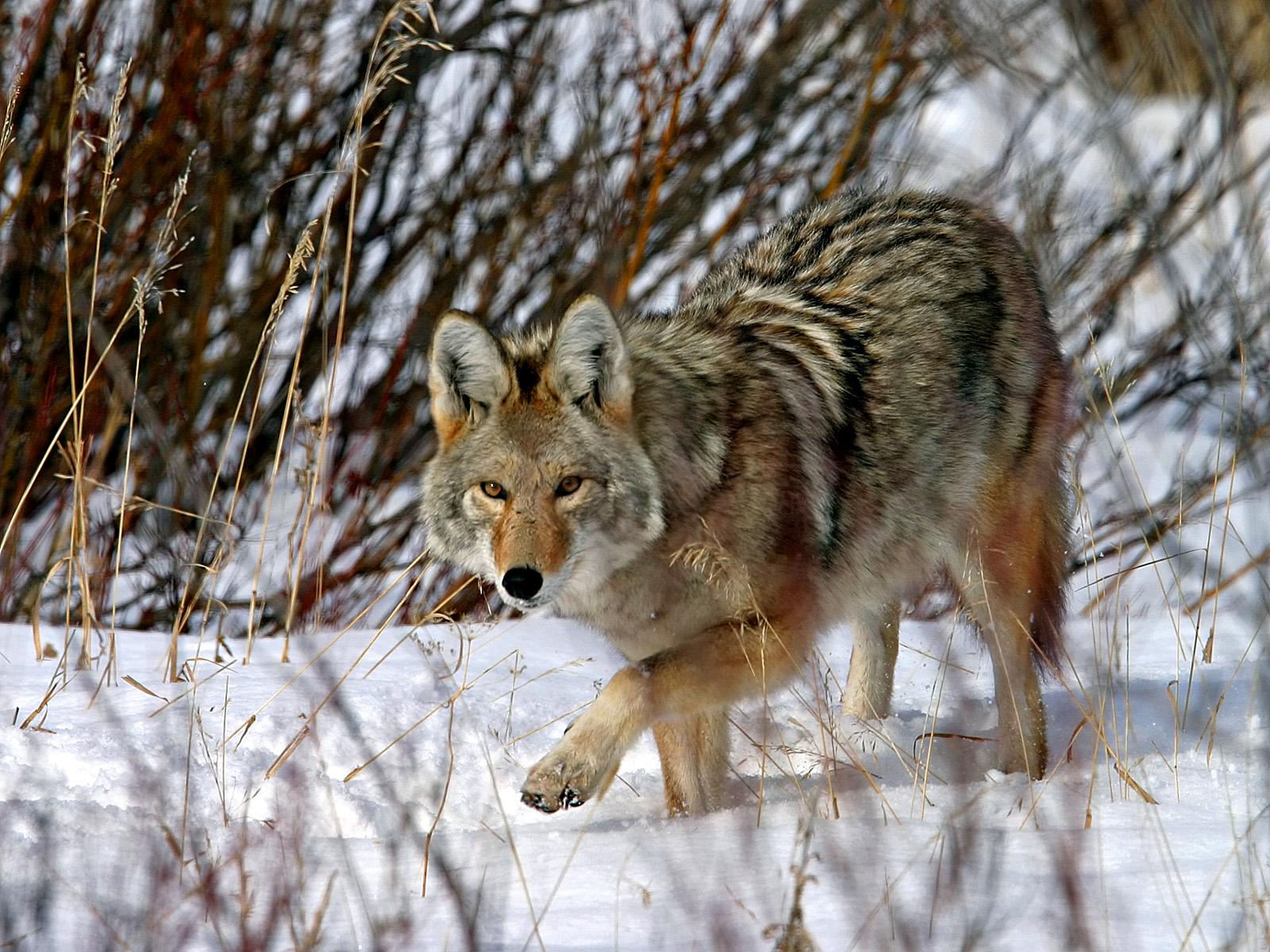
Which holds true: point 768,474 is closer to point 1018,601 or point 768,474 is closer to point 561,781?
point 561,781

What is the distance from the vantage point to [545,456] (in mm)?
3596

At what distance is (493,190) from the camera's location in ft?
22.2

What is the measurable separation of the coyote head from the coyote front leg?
0.31 m

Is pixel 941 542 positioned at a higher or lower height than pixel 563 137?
lower

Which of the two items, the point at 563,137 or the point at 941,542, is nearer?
the point at 941,542

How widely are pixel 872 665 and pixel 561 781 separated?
1.82 meters

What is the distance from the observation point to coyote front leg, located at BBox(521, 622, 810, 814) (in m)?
3.23

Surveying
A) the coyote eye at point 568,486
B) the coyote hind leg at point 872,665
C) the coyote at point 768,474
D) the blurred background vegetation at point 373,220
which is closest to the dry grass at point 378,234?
the blurred background vegetation at point 373,220

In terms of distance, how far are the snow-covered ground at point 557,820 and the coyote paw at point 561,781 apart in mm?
109

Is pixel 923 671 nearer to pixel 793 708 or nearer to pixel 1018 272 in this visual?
pixel 793 708

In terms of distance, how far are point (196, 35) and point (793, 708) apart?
13.2ft

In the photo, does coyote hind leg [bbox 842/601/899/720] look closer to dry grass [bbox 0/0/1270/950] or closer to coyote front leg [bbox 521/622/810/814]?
coyote front leg [bbox 521/622/810/814]

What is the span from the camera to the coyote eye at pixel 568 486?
358 centimetres

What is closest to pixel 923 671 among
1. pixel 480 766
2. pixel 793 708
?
pixel 793 708
